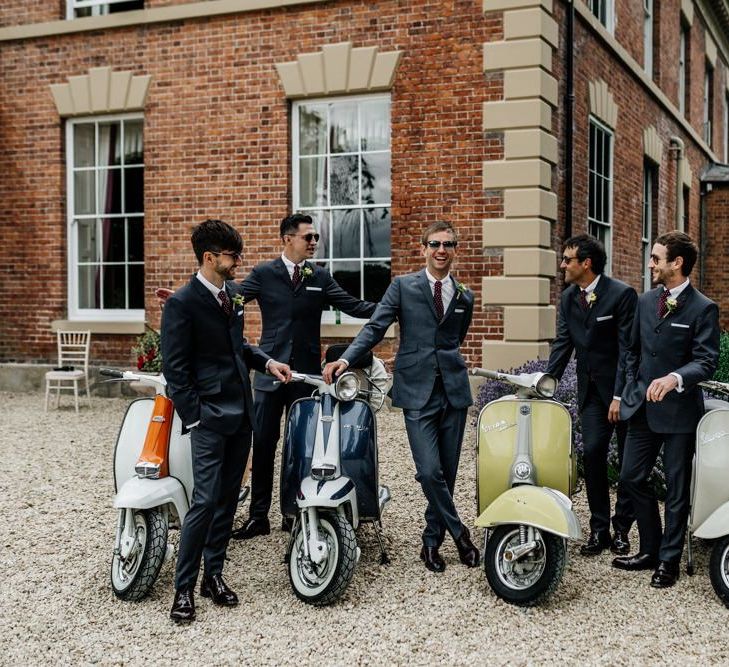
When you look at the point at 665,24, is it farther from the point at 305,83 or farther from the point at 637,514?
the point at 637,514

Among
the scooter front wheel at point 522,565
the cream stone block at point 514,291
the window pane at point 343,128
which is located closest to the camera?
the scooter front wheel at point 522,565

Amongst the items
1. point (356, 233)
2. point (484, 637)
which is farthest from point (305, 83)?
point (484, 637)

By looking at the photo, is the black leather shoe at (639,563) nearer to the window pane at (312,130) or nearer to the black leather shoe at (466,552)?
the black leather shoe at (466,552)

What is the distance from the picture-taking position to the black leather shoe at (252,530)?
5203mm

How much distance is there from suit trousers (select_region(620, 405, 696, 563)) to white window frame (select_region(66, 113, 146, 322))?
8.01 meters

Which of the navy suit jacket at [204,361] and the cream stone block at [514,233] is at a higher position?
the cream stone block at [514,233]

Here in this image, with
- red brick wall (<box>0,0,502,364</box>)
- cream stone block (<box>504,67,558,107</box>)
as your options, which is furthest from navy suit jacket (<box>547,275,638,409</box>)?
cream stone block (<box>504,67,558,107</box>)

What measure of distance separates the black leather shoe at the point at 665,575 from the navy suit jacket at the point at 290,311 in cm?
216

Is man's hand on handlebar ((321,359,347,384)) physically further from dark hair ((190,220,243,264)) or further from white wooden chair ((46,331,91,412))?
white wooden chair ((46,331,91,412))

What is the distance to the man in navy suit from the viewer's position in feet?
13.0

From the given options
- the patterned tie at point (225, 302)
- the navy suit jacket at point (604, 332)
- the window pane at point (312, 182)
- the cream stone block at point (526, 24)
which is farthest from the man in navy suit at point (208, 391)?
the window pane at point (312, 182)

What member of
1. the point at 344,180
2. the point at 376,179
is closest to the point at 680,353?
the point at 376,179

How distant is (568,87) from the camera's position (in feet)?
33.9

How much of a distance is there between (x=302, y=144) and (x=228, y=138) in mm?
894
